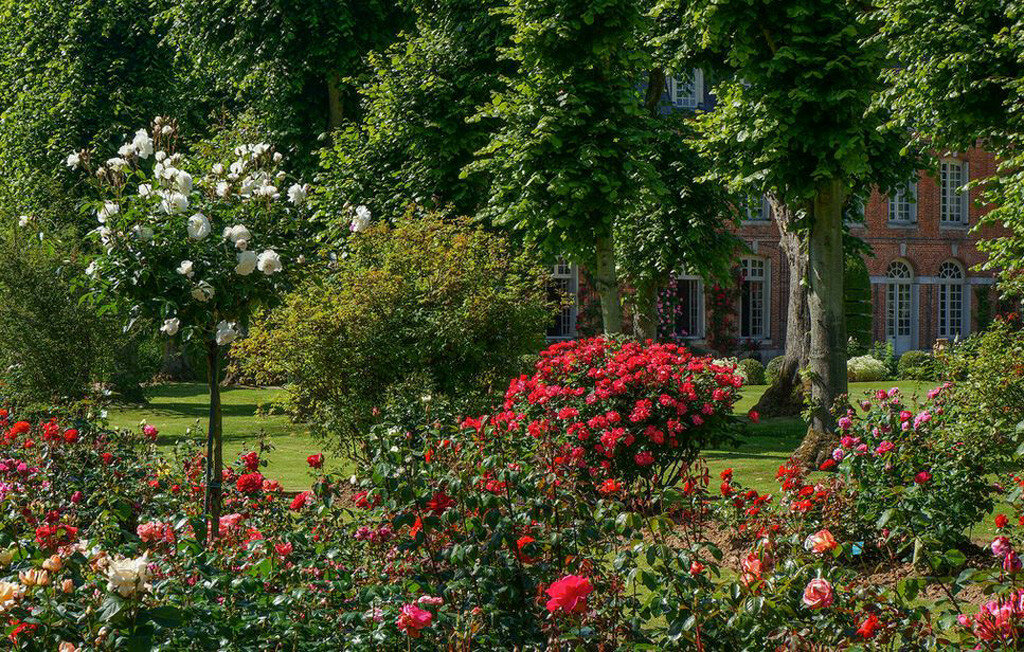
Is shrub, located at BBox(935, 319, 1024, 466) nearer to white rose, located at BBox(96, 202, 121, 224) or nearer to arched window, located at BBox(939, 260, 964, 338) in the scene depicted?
white rose, located at BBox(96, 202, 121, 224)

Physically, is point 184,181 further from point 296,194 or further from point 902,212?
point 902,212

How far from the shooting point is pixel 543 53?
13.0 meters

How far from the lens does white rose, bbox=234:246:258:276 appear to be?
6625 millimetres

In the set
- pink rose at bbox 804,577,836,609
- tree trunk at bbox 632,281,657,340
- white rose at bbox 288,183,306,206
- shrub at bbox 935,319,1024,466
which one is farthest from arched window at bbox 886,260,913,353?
pink rose at bbox 804,577,836,609

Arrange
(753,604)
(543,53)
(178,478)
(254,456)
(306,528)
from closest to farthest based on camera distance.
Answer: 1. (753,604)
2. (306,528)
3. (254,456)
4. (178,478)
5. (543,53)

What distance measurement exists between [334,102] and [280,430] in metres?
6.26

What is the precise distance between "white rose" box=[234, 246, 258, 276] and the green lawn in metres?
1.31

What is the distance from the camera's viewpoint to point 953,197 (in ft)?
113

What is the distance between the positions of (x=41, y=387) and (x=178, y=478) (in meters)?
8.84

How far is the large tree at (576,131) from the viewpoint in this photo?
1271 centimetres

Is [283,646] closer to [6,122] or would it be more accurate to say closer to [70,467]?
[70,467]

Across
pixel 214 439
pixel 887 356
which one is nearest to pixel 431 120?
pixel 214 439

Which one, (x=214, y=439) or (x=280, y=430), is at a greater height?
(x=214, y=439)

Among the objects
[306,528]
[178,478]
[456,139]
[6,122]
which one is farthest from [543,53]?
[6,122]
